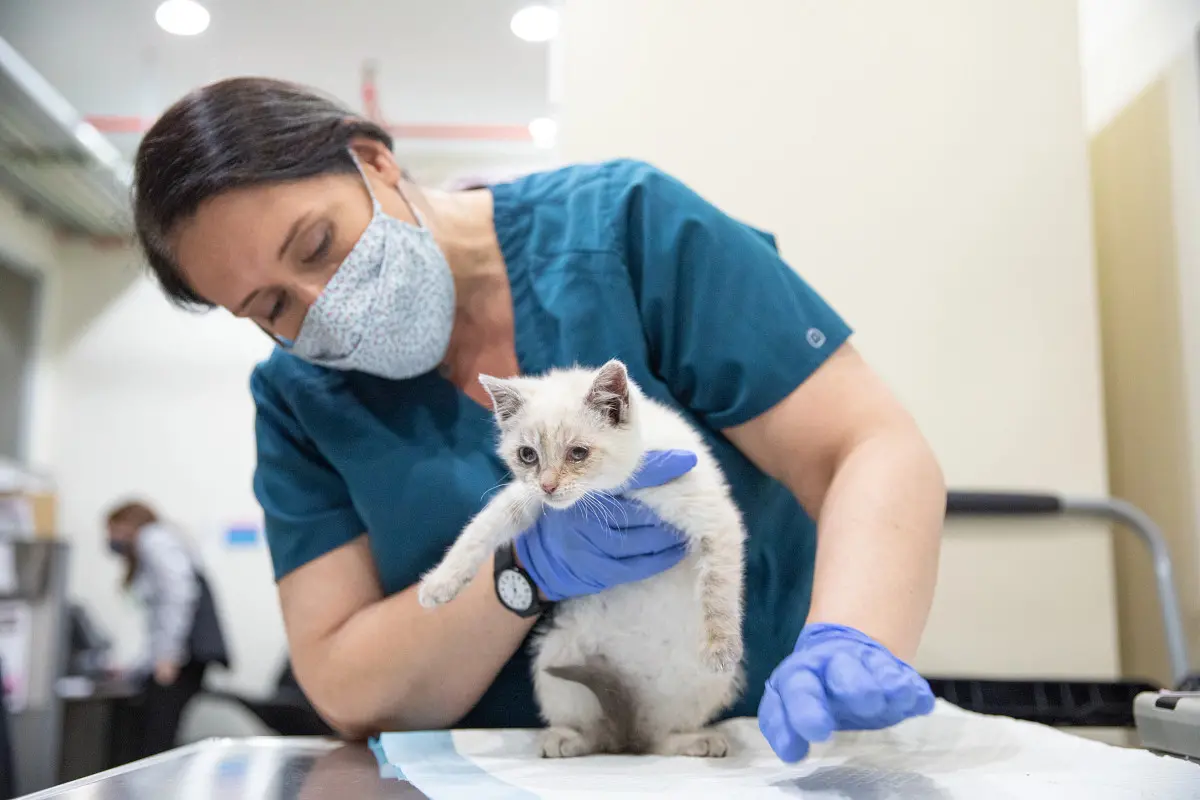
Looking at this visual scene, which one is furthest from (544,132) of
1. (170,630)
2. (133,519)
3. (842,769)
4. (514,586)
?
(133,519)

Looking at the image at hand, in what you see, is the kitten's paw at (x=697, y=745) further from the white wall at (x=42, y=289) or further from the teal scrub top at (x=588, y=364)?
the white wall at (x=42, y=289)

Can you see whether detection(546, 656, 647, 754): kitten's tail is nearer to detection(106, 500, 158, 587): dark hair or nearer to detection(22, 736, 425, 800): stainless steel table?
detection(22, 736, 425, 800): stainless steel table

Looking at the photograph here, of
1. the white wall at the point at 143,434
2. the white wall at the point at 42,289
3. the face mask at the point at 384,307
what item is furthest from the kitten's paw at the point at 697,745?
the white wall at the point at 42,289

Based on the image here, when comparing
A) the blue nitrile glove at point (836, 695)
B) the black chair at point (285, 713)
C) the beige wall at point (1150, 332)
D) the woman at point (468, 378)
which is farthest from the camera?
the black chair at point (285, 713)

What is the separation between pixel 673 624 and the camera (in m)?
1.00

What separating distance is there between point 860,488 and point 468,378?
0.53m

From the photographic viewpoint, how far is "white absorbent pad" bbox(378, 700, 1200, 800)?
0.80m

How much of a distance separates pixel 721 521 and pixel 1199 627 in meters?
1.39

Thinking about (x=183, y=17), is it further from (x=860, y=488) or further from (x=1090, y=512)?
(x=1090, y=512)

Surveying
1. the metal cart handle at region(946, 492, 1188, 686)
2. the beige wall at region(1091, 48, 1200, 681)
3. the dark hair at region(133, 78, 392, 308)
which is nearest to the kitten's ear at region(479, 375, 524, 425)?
the dark hair at region(133, 78, 392, 308)

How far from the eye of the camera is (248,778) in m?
0.98

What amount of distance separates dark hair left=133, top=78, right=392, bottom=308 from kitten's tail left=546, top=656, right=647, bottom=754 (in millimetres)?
676

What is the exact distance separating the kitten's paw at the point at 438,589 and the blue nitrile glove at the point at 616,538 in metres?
0.11

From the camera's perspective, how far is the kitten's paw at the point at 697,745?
3.41 ft
